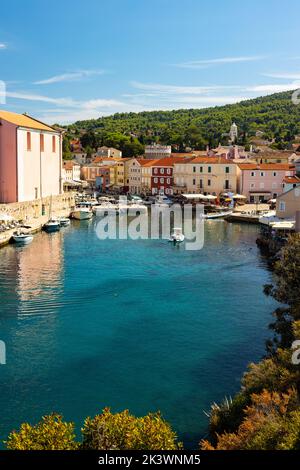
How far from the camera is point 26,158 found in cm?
2569

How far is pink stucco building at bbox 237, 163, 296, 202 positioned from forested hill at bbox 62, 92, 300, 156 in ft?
78.9

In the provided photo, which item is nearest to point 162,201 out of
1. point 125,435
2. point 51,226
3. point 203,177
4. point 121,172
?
point 203,177

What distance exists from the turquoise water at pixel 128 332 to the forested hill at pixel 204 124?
42.8 meters

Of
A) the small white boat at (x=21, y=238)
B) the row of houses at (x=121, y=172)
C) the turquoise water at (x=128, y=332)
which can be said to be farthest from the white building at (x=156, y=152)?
the turquoise water at (x=128, y=332)

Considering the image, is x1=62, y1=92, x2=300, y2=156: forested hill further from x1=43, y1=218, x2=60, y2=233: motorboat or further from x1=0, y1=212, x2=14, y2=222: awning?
x1=0, y1=212, x2=14, y2=222: awning

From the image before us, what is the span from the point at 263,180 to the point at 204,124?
48041 mm

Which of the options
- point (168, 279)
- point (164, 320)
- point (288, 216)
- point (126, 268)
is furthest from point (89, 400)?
point (288, 216)

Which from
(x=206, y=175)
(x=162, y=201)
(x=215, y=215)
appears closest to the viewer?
(x=215, y=215)

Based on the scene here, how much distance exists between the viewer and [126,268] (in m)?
15.7

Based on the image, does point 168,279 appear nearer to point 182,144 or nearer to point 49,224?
point 49,224

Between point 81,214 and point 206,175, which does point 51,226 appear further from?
point 206,175

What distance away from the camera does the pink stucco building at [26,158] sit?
24562 millimetres

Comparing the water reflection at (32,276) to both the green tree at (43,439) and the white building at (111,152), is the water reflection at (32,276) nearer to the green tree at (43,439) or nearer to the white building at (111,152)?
the green tree at (43,439)

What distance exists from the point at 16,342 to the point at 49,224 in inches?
563
